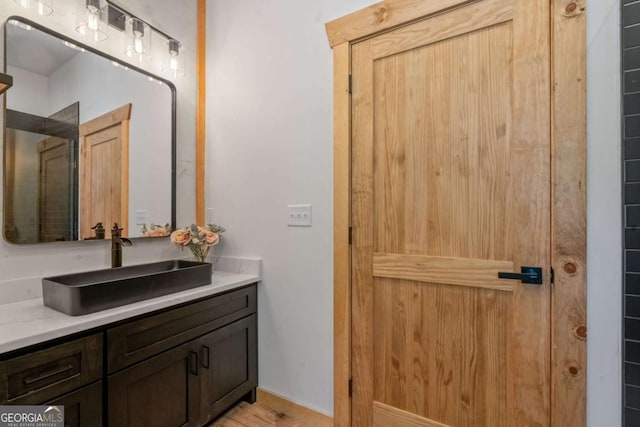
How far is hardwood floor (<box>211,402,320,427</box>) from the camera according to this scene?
1719mm

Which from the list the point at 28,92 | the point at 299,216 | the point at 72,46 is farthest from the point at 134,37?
the point at 299,216

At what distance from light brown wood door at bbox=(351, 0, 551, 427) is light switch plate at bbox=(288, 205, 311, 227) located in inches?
11.3

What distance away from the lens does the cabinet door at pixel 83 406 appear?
1.09m

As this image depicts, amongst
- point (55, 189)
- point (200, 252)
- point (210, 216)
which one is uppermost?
point (55, 189)

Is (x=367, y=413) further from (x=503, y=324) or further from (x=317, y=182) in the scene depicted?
(x=317, y=182)

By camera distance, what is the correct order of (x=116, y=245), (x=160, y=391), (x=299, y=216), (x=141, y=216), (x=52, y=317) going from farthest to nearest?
1. (x=141, y=216)
2. (x=299, y=216)
3. (x=116, y=245)
4. (x=160, y=391)
5. (x=52, y=317)

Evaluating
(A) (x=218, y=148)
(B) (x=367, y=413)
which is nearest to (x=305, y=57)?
(A) (x=218, y=148)

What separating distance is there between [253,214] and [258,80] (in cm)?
86

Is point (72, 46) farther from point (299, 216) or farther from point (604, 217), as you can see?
point (604, 217)

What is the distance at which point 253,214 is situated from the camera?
200cm

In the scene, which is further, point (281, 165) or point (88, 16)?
point (281, 165)

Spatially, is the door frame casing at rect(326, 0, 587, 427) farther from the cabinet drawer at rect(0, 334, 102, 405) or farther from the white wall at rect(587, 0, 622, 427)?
the cabinet drawer at rect(0, 334, 102, 405)

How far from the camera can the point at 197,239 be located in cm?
194

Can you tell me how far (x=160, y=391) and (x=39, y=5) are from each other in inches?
75.1
